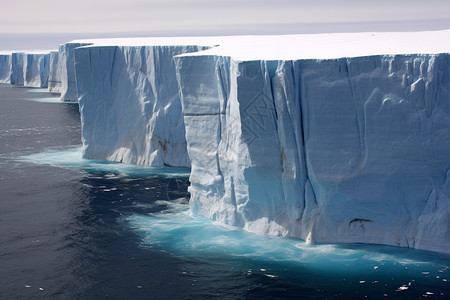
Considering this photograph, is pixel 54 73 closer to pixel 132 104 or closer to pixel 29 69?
pixel 29 69

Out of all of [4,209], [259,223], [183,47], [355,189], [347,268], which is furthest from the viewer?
[183,47]

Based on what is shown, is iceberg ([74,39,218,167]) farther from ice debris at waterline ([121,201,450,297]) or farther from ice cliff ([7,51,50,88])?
ice cliff ([7,51,50,88])

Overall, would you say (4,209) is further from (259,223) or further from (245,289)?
(245,289)

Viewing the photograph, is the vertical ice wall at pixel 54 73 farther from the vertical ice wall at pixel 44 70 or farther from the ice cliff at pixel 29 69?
the vertical ice wall at pixel 44 70

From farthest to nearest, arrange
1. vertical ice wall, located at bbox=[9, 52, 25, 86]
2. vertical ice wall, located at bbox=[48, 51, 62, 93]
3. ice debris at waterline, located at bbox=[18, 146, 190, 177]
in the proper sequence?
vertical ice wall, located at bbox=[9, 52, 25, 86] → vertical ice wall, located at bbox=[48, 51, 62, 93] → ice debris at waterline, located at bbox=[18, 146, 190, 177]

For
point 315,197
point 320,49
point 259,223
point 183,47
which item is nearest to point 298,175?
point 315,197


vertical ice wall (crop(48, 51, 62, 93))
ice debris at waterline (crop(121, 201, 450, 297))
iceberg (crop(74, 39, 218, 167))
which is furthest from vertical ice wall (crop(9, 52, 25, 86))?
ice debris at waterline (crop(121, 201, 450, 297))
